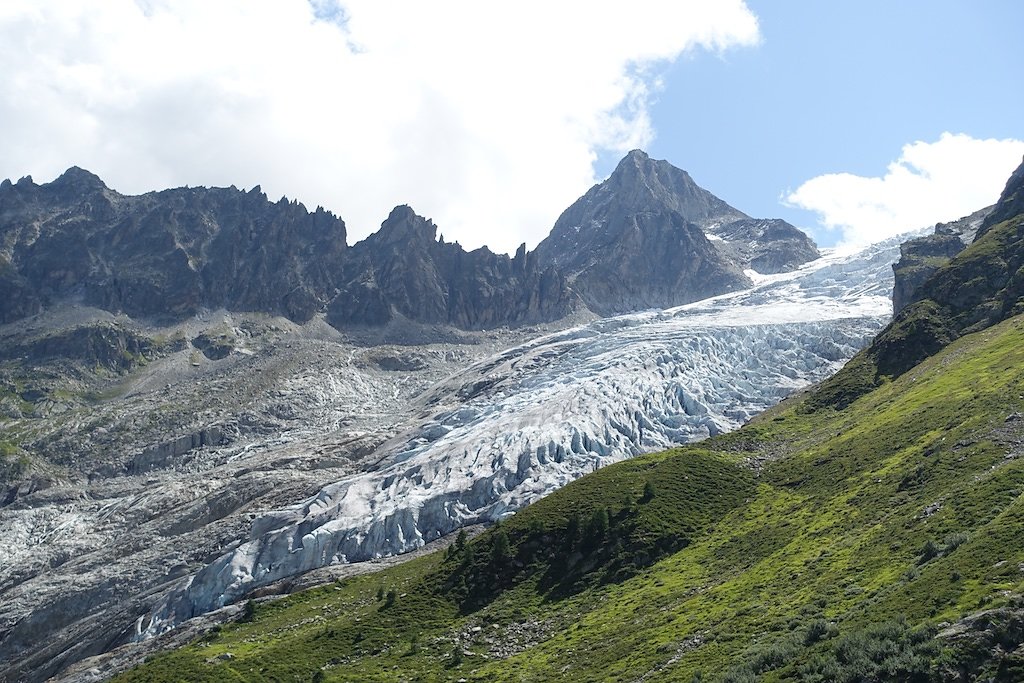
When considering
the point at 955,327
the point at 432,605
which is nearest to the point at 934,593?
the point at 432,605

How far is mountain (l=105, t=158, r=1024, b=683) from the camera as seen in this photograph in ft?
145

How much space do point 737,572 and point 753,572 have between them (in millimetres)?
2844

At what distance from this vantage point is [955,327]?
14125cm

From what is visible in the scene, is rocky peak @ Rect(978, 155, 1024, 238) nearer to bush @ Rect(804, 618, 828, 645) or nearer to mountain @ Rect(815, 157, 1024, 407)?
mountain @ Rect(815, 157, 1024, 407)

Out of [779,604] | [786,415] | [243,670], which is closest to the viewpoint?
[779,604]

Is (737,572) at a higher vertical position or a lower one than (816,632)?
lower

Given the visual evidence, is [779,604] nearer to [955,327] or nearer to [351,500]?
[955,327]

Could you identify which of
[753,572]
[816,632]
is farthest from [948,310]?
[816,632]

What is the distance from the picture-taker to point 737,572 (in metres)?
73.2

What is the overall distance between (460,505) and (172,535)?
59.6 m

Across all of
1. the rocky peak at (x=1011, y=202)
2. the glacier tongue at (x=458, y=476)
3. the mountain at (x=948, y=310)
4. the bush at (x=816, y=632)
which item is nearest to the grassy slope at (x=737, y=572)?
the bush at (x=816, y=632)

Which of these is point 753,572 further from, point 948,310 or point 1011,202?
point 1011,202

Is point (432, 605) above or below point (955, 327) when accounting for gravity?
below

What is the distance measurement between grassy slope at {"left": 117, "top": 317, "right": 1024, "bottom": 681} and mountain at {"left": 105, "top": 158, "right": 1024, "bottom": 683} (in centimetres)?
23
